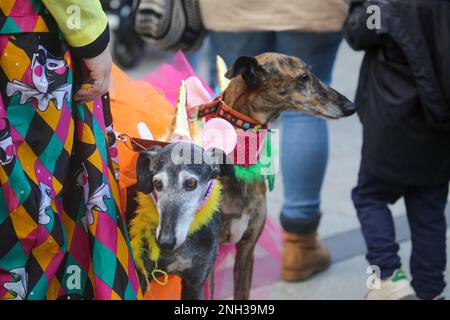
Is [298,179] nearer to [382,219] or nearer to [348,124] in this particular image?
[382,219]

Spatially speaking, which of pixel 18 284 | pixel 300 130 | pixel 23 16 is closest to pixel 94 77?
pixel 23 16

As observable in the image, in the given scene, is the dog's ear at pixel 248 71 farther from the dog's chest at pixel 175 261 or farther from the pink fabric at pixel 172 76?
the dog's chest at pixel 175 261

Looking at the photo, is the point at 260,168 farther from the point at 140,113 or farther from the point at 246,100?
the point at 140,113

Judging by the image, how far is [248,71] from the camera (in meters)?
2.54

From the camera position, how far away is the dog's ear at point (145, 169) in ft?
7.82

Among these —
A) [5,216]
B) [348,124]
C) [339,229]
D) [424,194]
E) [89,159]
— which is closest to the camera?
[5,216]

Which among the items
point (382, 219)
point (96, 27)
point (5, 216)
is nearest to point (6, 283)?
point (5, 216)

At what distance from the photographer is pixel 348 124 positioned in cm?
650

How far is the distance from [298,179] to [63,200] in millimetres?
1538

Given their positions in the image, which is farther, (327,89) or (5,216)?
(327,89)

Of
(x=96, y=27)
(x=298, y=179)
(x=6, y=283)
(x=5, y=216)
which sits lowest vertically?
(x=298, y=179)

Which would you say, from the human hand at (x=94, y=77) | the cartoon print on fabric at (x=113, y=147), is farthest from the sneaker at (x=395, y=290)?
the human hand at (x=94, y=77)

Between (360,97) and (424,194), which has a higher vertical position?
(360,97)
